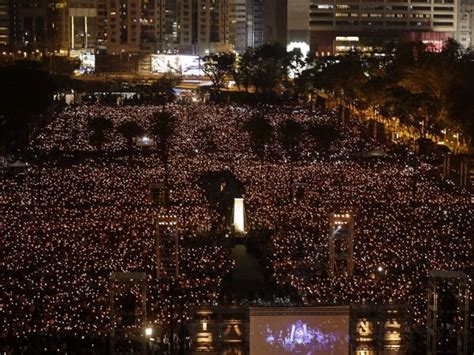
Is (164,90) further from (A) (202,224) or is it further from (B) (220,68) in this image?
(A) (202,224)

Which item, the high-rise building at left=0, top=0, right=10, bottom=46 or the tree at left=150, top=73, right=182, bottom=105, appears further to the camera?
the high-rise building at left=0, top=0, right=10, bottom=46

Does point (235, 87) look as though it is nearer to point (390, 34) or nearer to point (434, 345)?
point (390, 34)

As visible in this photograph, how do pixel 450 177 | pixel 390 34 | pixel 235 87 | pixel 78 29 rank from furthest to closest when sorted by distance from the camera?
1. pixel 78 29
2. pixel 390 34
3. pixel 235 87
4. pixel 450 177

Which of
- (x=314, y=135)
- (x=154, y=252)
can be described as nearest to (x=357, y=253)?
(x=154, y=252)

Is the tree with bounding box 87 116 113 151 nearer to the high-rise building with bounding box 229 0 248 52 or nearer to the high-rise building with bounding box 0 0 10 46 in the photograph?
the high-rise building with bounding box 229 0 248 52

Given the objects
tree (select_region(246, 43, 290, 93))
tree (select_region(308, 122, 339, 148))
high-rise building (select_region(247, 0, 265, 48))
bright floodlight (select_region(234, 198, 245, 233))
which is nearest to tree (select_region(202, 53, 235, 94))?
tree (select_region(246, 43, 290, 93))

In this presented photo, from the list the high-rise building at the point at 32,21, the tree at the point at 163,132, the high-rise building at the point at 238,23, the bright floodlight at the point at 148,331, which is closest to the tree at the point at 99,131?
the tree at the point at 163,132
